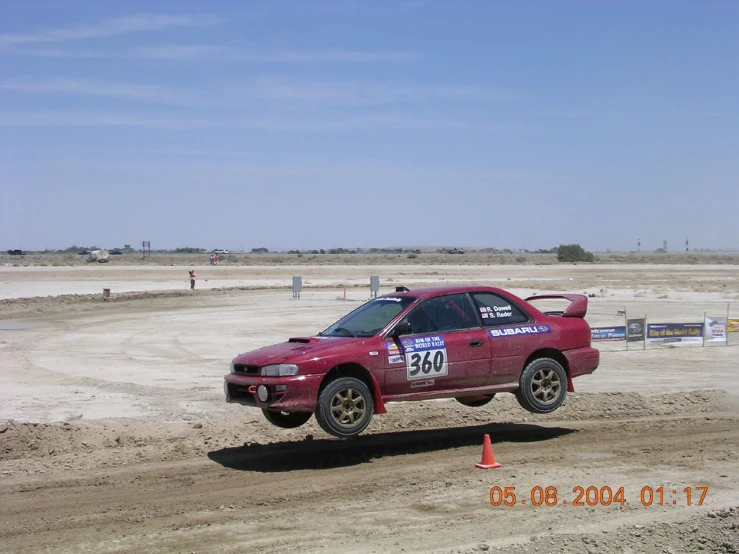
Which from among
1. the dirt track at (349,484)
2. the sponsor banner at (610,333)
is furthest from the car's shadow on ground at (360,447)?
the sponsor banner at (610,333)

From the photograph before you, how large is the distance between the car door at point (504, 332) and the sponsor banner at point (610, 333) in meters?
12.8

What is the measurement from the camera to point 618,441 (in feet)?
33.3

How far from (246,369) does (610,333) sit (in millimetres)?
15533

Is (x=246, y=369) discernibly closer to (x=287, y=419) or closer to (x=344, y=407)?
(x=287, y=419)

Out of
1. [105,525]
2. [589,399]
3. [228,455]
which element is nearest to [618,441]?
[589,399]

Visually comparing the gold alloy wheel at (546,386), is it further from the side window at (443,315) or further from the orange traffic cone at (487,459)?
the orange traffic cone at (487,459)

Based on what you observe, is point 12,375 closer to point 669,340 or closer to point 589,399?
point 589,399

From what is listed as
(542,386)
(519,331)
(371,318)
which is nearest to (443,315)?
(371,318)

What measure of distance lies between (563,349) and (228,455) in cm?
435

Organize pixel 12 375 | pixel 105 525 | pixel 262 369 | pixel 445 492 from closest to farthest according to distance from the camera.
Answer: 1. pixel 105 525
2. pixel 445 492
3. pixel 262 369
4. pixel 12 375

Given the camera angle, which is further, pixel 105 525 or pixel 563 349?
pixel 563 349

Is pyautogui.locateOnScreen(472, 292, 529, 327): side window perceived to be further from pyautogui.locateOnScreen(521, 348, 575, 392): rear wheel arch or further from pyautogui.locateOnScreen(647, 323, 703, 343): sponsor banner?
pyautogui.locateOnScreen(647, 323, 703, 343): sponsor banner

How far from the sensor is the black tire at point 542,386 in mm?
10422
